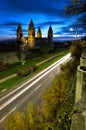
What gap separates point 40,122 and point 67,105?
322 centimetres

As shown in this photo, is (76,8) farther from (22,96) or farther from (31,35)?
(31,35)

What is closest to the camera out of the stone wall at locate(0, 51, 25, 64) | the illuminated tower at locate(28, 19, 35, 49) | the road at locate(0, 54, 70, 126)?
the road at locate(0, 54, 70, 126)

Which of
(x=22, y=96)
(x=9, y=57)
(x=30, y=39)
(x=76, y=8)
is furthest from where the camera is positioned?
(x=30, y=39)

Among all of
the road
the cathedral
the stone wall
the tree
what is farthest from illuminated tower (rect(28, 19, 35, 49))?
the tree

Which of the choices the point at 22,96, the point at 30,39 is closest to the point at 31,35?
the point at 30,39

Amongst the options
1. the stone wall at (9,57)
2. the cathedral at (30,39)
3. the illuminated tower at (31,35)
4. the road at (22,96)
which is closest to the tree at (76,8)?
the road at (22,96)

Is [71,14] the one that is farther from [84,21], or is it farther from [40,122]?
[40,122]

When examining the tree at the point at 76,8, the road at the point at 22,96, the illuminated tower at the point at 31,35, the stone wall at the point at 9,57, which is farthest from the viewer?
the illuminated tower at the point at 31,35

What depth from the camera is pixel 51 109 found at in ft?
74.7

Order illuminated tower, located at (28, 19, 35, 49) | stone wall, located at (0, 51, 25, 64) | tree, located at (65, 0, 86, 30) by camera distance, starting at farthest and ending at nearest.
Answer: illuminated tower, located at (28, 19, 35, 49) < stone wall, located at (0, 51, 25, 64) < tree, located at (65, 0, 86, 30)

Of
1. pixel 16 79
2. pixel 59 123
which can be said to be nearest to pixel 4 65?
pixel 16 79

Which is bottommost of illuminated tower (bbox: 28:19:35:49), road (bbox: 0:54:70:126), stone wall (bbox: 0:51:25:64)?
road (bbox: 0:54:70:126)

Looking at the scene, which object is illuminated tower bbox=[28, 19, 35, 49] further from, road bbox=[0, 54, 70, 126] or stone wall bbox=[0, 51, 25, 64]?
road bbox=[0, 54, 70, 126]

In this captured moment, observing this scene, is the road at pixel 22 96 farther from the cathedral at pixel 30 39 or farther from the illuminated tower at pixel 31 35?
the illuminated tower at pixel 31 35
